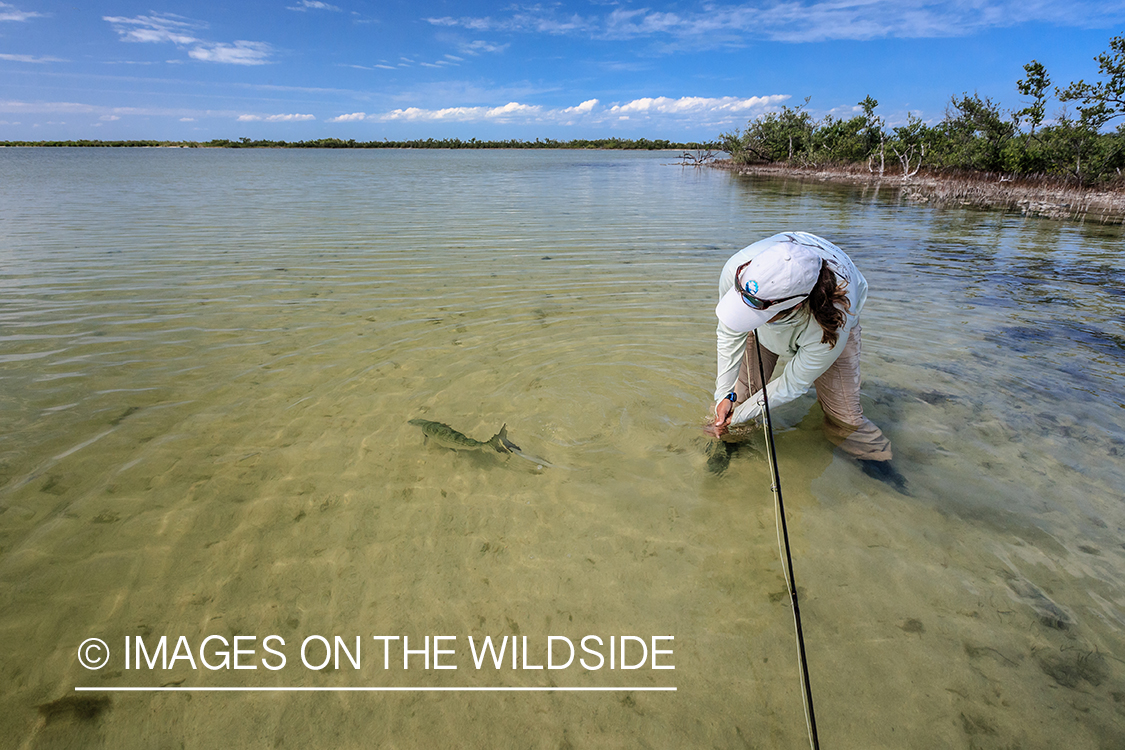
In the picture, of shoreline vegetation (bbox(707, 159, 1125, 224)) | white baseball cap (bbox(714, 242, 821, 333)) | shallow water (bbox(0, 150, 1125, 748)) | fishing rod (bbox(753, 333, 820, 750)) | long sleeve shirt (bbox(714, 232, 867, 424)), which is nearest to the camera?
fishing rod (bbox(753, 333, 820, 750))

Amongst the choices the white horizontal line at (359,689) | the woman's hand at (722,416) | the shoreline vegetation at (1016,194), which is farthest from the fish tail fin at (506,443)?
the shoreline vegetation at (1016,194)

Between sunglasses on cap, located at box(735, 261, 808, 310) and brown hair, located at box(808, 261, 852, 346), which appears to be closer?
sunglasses on cap, located at box(735, 261, 808, 310)

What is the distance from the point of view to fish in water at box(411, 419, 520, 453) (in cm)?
388

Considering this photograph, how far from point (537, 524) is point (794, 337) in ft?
6.93

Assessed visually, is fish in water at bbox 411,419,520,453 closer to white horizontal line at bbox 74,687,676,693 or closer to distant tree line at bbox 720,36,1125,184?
white horizontal line at bbox 74,687,676,693

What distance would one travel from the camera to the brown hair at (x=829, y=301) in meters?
2.87

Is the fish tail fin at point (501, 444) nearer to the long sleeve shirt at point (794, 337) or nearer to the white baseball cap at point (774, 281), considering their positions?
the long sleeve shirt at point (794, 337)

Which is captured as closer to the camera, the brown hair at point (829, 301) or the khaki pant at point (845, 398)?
the brown hair at point (829, 301)

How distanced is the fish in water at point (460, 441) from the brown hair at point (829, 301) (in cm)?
226

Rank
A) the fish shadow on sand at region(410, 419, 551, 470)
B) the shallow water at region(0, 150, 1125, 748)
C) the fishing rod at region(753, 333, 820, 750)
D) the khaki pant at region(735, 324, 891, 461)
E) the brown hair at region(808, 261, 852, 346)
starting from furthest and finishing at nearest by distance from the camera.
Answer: the fish shadow on sand at region(410, 419, 551, 470), the khaki pant at region(735, 324, 891, 461), the brown hair at region(808, 261, 852, 346), the shallow water at region(0, 150, 1125, 748), the fishing rod at region(753, 333, 820, 750)

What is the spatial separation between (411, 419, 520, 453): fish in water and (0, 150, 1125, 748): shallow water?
12 cm

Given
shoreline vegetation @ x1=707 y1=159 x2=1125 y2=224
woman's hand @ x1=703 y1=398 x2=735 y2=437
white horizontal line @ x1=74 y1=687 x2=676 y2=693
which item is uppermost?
shoreline vegetation @ x1=707 y1=159 x2=1125 y2=224

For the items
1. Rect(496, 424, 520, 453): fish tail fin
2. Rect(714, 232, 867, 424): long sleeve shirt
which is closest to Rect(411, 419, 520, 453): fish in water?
Rect(496, 424, 520, 453): fish tail fin

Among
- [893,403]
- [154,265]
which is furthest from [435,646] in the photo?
[154,265]
